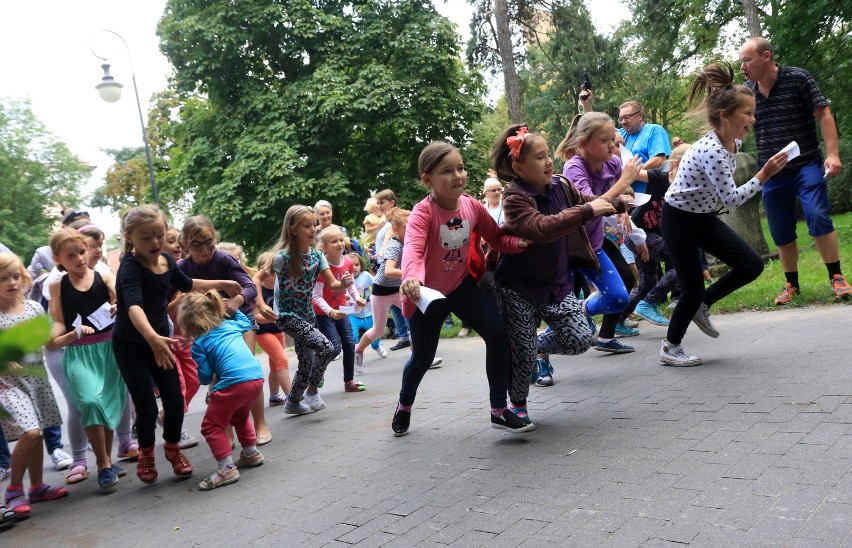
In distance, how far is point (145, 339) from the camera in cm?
490

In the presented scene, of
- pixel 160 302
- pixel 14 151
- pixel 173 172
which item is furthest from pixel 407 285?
pixel 173 172

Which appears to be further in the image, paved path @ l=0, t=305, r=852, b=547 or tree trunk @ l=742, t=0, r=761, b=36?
tree trunk @ l=742, t=0, r=761, b=36

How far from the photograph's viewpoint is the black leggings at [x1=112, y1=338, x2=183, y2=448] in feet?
16.5

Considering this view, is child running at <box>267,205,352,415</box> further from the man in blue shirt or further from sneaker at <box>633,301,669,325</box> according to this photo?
the man in blue shirt

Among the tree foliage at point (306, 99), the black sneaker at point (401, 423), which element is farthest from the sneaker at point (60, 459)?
the tree foliage at point (306, 99)

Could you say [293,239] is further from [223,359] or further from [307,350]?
[223,359]

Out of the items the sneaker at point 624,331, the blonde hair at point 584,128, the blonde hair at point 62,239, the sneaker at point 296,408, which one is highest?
the blonde hair at point 584,128

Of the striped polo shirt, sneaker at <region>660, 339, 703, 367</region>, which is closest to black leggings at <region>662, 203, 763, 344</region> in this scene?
sneaker at <region>660, 339, 703, 367</region>

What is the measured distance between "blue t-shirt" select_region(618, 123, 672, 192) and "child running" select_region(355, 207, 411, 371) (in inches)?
98.4

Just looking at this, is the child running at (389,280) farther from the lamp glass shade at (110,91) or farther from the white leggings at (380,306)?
the lamp glass shade at (110,91)

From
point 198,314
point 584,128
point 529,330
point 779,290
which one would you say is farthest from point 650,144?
point 198,314

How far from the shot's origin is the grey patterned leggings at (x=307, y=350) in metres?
6.45

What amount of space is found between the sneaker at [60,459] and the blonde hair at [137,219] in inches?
87.1

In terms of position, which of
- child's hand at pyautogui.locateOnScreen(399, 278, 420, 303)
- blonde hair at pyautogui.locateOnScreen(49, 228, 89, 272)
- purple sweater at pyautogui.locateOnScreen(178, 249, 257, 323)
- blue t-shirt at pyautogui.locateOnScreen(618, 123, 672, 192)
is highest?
blue t-shirt at pyautogui.locateOnScreen(618, 123, 672, 192)
